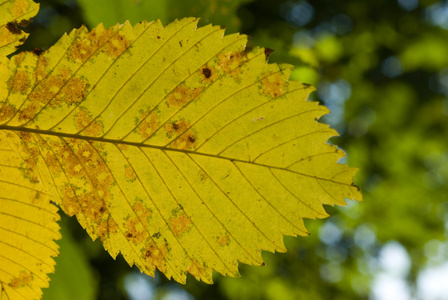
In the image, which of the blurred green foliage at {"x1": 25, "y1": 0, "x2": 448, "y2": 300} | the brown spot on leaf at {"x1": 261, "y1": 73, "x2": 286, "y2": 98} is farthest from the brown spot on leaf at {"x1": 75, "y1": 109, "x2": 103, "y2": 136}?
the blurred green foliage at {"x1": 25, "y1": 0, "x2": 448, "y2": 300}

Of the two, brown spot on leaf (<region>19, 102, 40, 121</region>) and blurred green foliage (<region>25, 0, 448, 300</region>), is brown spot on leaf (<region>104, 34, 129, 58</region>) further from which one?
blurred green foliage (<region>25, 0, 448, 300</region>)

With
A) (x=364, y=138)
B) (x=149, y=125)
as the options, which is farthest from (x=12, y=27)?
(x=364, y=138)

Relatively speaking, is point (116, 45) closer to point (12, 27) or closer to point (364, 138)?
point (12, 27)

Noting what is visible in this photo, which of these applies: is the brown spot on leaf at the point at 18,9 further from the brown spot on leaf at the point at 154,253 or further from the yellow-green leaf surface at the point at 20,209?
the brown spot on leaf at the point at 154,253

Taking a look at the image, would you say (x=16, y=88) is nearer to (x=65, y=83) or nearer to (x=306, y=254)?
(x=65, y=83)

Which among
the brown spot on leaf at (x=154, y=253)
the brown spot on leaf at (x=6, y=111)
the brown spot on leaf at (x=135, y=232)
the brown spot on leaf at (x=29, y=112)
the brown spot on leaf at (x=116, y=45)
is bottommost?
the brown spot on leaf at (x=154, y=253)

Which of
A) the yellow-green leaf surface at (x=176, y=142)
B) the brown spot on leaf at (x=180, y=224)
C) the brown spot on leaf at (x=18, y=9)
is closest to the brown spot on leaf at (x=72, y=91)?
the yellow-green leaf surface at (x=176, y=142)
